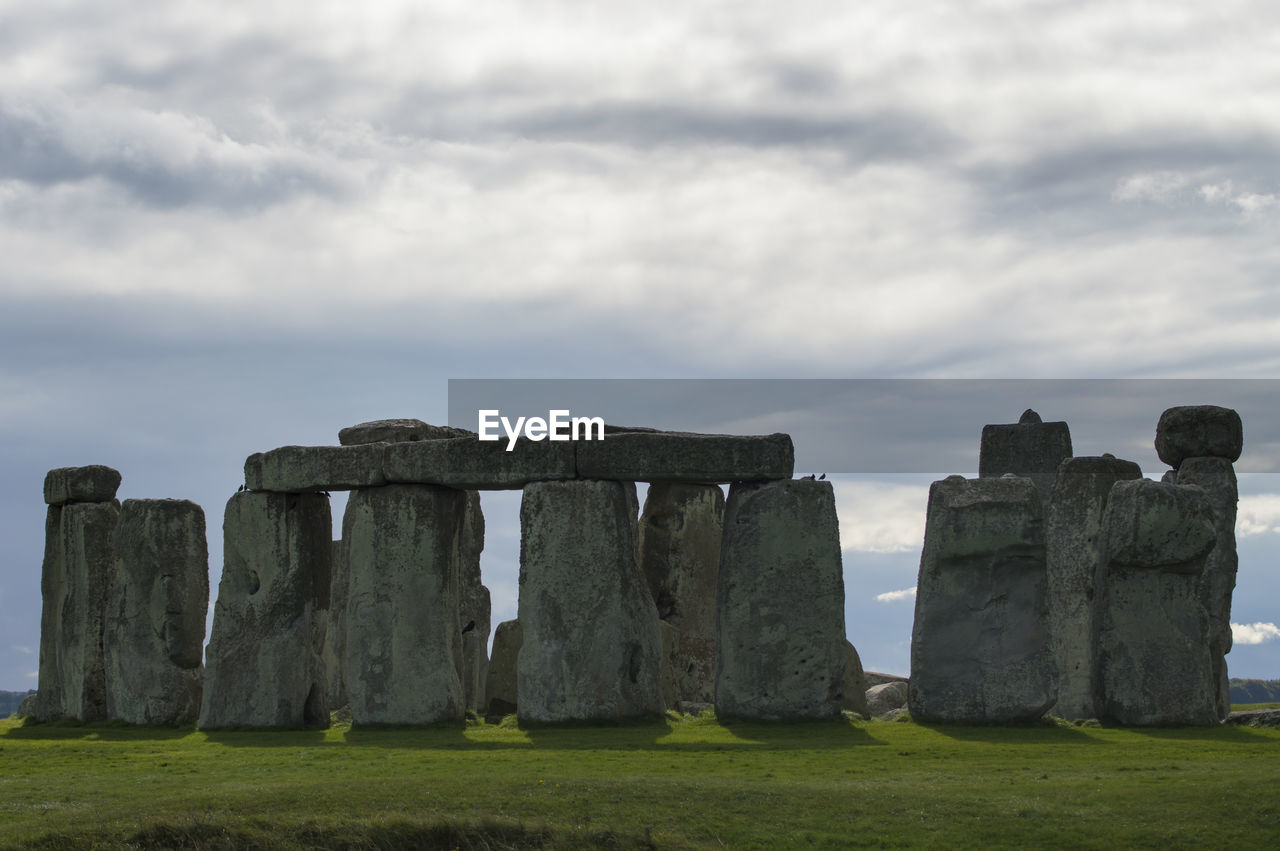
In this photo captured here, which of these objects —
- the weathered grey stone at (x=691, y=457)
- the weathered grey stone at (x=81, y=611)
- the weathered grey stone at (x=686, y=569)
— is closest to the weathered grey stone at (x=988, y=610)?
the weathered grey stone at (x=691, y=457)

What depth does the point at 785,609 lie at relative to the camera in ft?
76.0

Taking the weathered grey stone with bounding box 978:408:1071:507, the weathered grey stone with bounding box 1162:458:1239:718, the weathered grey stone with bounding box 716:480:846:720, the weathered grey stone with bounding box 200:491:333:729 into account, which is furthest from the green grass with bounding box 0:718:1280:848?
the weathered grey stone with bounding box 978:408:1071:507

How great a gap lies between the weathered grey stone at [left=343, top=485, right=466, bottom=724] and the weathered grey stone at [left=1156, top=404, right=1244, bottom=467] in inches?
456

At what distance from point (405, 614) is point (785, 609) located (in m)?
5.55

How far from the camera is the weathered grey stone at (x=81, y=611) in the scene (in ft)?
93.9

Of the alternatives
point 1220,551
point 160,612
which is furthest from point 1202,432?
point 160,612

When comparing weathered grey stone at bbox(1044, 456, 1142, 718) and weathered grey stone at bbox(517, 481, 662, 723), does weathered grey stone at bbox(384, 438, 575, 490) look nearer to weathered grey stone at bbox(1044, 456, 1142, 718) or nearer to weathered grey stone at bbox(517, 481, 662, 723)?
weathered grey stone at bbox(517, 481, 662, 723)

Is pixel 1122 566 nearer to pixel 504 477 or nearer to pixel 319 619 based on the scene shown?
pixel 504 477

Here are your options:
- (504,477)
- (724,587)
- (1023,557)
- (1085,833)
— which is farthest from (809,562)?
(1085,833)

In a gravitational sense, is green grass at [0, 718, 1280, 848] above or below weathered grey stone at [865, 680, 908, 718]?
below

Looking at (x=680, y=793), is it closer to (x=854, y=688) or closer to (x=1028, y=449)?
(x=854, y=688)

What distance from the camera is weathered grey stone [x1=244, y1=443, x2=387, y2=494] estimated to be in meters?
24.8

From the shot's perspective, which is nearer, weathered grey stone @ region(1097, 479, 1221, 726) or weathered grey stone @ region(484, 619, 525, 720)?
weathered grey stone @ region(1097, 479, 1221, 726)

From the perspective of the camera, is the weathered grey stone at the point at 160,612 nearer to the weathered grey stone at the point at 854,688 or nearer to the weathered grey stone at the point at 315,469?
the weathered grey stone at the point at 315,469
